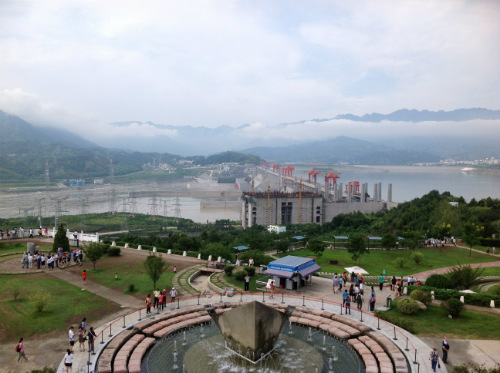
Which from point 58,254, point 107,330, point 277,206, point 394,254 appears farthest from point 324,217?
point 107,330

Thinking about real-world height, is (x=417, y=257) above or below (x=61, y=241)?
below

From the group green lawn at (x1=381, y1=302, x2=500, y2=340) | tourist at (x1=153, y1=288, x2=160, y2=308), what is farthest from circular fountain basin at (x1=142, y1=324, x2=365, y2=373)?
green lawn at (x1=381, y1=302, x2=500, y2=340)

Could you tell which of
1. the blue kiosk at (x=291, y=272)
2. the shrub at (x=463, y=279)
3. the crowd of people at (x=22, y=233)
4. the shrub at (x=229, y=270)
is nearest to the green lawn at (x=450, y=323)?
the shrub at (x=463, y=279)

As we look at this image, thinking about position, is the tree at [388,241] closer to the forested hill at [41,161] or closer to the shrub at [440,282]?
the shrub at [440,282]

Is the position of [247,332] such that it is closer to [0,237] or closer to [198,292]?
[198,292]

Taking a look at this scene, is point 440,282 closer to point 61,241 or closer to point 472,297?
point 472,297

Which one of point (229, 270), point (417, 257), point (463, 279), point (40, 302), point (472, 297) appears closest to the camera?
point (40, 302)

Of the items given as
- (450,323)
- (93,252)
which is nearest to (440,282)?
(450,323)
